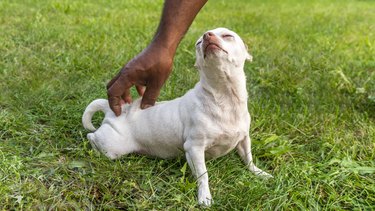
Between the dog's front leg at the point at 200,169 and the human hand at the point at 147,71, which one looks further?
the human hand at the point at 147,71

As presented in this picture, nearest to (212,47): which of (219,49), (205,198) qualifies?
(219,49)

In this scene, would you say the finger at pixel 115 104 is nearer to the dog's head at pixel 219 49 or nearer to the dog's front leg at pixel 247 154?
the dog's head at pixel 219 49

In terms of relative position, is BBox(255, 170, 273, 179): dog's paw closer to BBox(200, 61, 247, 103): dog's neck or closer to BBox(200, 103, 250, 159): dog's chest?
BBox(200, 103, 250, 159): dog's chest

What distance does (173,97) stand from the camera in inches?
135

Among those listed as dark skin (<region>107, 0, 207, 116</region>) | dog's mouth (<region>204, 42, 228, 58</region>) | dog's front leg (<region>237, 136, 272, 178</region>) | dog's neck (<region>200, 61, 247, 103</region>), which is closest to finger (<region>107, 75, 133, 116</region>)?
dark skin (<region>107, 0, 207, 116</region>)

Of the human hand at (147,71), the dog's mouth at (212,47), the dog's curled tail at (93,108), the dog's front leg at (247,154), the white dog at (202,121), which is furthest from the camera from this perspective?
the dog's curled tail at (93,108)

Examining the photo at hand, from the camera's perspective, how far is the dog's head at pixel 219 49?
6.95ft

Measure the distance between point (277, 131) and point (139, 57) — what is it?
3.66 feet

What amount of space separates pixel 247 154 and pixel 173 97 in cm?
104

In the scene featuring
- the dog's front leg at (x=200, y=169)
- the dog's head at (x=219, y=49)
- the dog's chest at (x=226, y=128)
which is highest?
the dog's head at (x=219, y=49)

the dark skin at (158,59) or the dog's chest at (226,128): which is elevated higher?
the dark skin at (158,59)

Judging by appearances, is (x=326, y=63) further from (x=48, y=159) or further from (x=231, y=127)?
(x=48, y=159)

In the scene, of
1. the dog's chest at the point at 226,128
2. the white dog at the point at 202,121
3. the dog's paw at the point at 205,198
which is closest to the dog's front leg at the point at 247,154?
the white dog at the point at 202,121

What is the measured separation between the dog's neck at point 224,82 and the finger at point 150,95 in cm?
30
